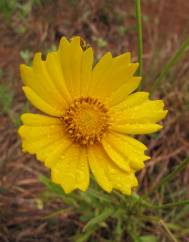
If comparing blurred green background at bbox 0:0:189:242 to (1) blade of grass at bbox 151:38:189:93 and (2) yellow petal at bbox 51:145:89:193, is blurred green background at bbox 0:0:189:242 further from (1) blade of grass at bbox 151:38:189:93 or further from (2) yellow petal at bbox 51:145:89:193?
(2) yellow petal at bbox 51:145:89:193

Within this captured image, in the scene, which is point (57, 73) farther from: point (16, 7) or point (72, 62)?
point (16, 7)

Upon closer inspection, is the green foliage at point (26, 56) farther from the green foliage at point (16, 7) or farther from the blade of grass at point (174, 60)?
the blade of grass at point (174, 60)

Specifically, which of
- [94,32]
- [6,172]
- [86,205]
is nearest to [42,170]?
[6,172]

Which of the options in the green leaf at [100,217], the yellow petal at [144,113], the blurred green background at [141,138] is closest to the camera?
the yellow petal at [144,113]

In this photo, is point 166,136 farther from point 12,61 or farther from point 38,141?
point 38,141

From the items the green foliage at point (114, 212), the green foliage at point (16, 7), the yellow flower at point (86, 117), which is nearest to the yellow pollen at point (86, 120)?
the yellow flower at point (86, 117)

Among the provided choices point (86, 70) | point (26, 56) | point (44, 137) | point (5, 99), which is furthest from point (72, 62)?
point (5, 99)

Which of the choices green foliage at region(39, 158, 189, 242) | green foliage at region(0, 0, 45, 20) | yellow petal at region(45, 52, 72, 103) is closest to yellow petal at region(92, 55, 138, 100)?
yellow petal at region(45, 52, 72, 103)
